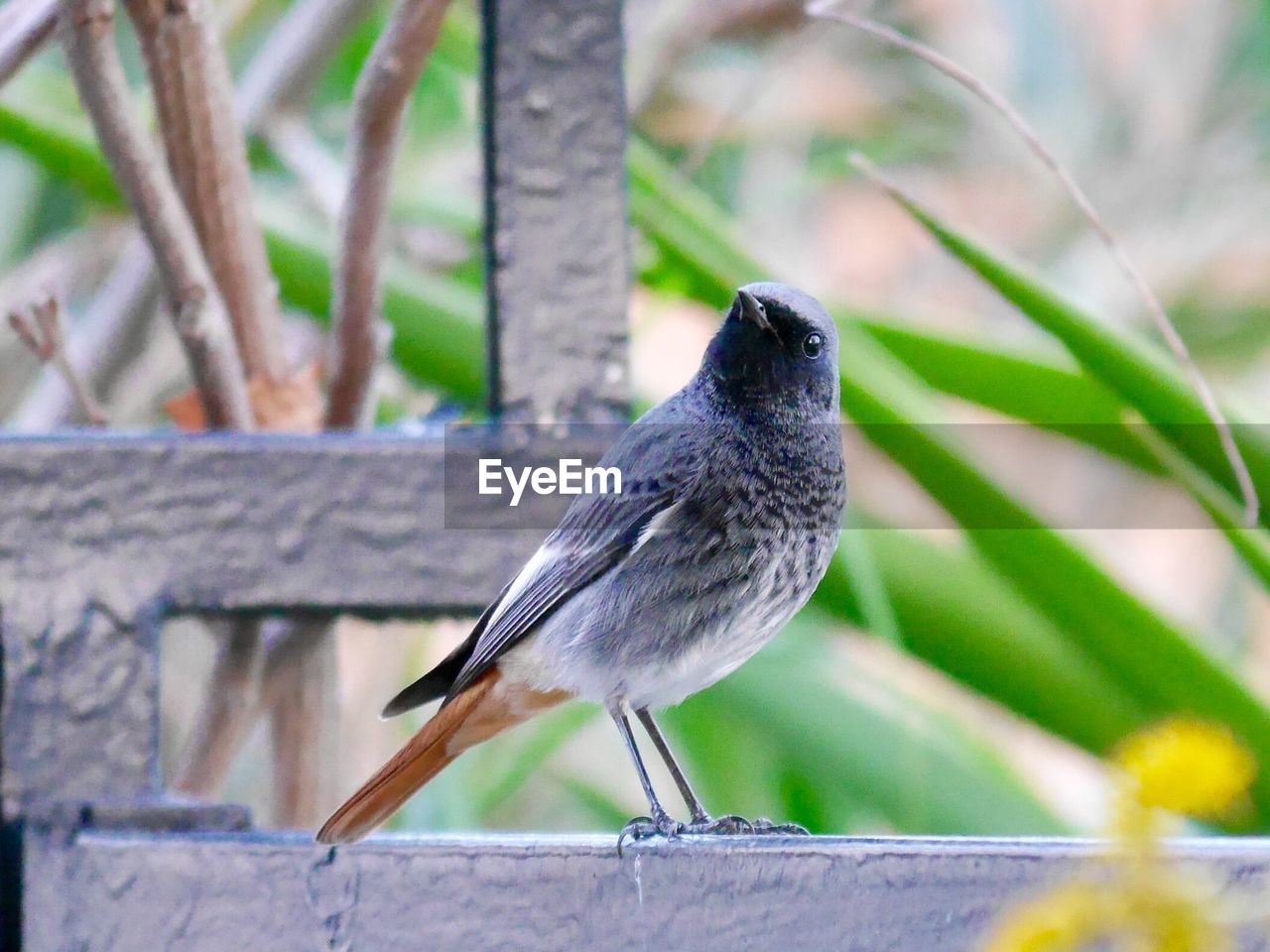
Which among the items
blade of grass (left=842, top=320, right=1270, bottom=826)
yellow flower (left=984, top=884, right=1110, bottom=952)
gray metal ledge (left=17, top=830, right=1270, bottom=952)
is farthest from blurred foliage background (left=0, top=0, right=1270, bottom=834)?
yellow flower (left=984, top=884, right=1110, bottom=952)

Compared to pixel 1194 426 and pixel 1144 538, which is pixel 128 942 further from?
pixel 1144 538

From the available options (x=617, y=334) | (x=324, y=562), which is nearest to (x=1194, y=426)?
(x=617, y=334)

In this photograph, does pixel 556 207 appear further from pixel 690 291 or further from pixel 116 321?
pixel 116 321

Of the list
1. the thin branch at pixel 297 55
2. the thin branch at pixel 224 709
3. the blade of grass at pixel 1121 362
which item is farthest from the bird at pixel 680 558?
the thin branch at pixel 297 55

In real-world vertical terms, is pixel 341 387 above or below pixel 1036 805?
above

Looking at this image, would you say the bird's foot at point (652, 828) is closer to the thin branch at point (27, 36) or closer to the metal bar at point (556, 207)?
the metal bar at point (556, 207)

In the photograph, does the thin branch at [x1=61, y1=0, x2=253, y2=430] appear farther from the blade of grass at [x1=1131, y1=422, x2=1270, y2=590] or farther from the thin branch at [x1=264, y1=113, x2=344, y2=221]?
the blade of grass at [x1=1131, y1=422, x2=1270, y2=590]

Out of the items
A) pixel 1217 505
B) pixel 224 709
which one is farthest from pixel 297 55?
pixel 1217 505
